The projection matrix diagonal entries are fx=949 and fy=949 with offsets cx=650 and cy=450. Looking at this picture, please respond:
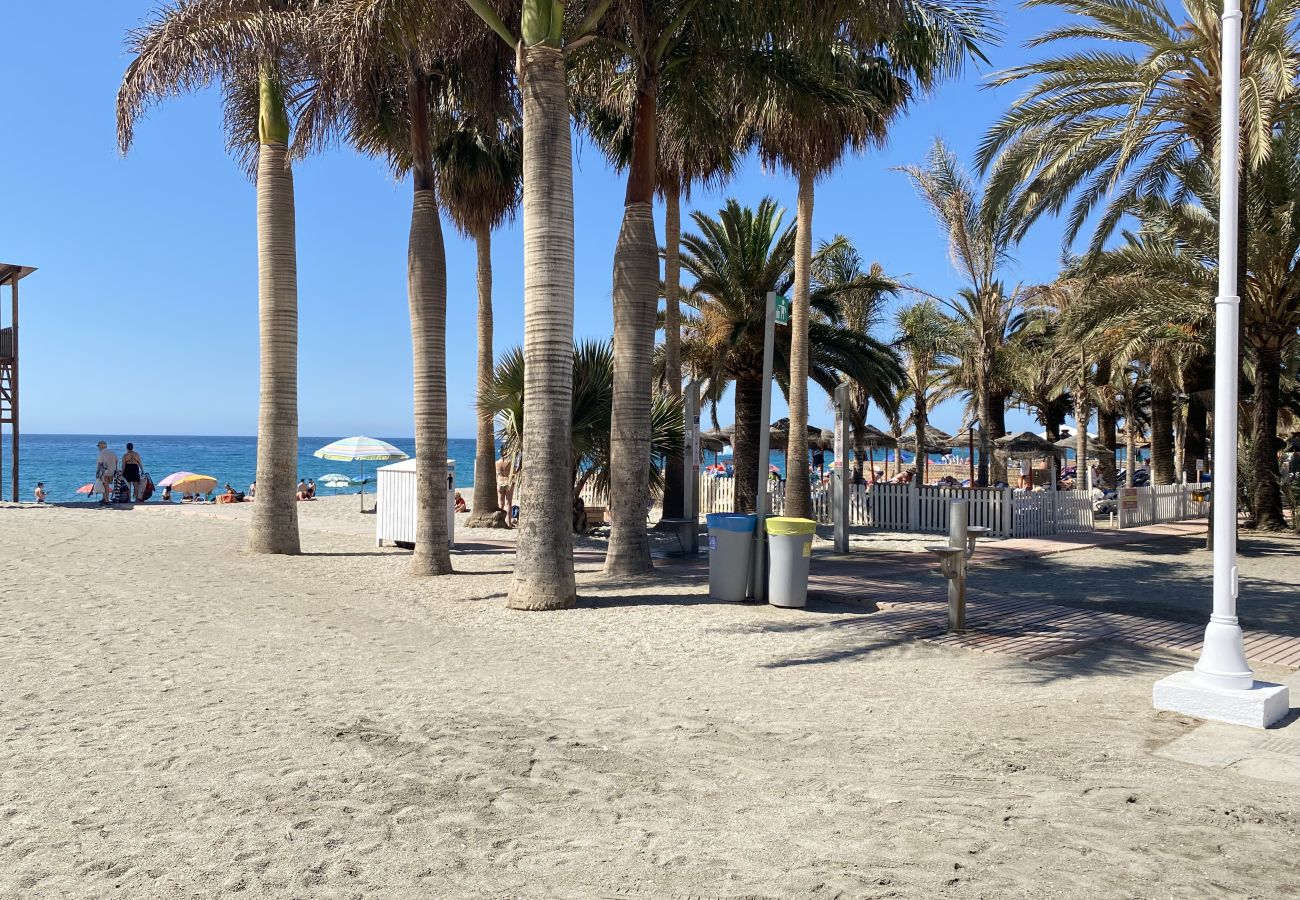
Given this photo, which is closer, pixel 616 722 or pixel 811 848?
pixel 811 848

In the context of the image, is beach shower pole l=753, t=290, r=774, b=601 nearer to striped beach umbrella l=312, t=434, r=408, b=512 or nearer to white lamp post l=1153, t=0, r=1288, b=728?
white lamp post l=1153, t=0, r=1288, b=728

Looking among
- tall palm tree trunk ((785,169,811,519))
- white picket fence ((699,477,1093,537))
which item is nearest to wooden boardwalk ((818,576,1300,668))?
tall palm tree trunk ((785,169,811,519))

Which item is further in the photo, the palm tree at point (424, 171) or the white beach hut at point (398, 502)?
the white beach hut at point (398, 502)

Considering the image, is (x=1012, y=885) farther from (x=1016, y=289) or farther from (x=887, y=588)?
(x=1016, y=289)

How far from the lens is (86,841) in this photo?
4.04 m

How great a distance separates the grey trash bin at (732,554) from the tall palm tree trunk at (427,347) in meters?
3.93

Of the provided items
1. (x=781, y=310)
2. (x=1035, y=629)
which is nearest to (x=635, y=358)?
(x=781, y=310)

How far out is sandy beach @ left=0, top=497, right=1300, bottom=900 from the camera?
388 centimetres

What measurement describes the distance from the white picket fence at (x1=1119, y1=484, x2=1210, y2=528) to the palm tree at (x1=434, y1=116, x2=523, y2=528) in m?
14.1

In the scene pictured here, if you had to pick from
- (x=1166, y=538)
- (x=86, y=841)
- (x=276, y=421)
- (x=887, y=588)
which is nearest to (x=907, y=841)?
(x=86, y=841)

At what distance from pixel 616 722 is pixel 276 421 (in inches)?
406

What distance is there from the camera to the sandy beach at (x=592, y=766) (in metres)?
3.88

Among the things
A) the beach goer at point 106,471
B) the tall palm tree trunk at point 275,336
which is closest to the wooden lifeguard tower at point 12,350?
the beach goer at point 106,471

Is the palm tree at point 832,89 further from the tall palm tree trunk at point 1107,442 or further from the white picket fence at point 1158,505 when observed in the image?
the tall palm tree trunk at point 1107,442
